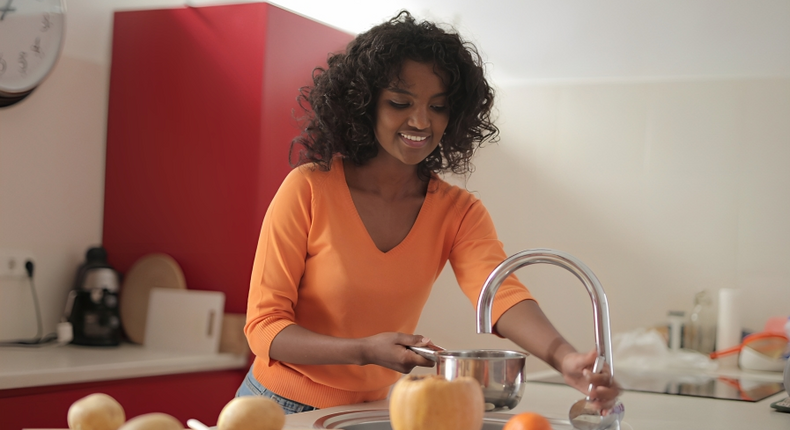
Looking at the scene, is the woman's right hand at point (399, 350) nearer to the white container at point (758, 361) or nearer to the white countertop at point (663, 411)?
the white countertop at point (663, 411)

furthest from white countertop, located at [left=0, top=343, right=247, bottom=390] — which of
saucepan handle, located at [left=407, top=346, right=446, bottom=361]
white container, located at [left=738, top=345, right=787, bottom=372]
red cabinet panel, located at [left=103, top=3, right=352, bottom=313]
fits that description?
white container, located at [left=738, top=345, right=787, bottom=372]

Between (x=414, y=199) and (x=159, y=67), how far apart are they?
5.22 ft

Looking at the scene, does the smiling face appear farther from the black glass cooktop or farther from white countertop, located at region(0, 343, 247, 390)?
white countertop, located at region(0, 343, 247, 390)

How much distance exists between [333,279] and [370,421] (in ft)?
0.94

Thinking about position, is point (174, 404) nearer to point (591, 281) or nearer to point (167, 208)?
point (167, 208)

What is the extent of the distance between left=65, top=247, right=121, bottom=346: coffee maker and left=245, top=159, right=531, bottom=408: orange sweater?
1254 millimetres

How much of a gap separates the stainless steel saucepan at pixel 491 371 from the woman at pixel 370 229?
9.5 inches

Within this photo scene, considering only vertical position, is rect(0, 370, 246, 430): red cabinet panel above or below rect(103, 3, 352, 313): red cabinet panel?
below

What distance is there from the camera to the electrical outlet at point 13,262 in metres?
2.43

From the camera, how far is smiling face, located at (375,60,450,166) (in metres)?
1.35

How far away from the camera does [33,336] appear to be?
2.53 meters

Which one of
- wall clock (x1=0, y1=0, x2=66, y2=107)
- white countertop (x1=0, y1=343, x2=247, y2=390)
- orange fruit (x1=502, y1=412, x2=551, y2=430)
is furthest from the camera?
wall clock (x1=0, y1=0, x2=66, y2=107)

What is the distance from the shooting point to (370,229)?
142 centimetres

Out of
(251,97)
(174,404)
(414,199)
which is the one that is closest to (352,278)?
(414,199)
